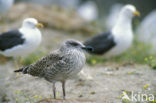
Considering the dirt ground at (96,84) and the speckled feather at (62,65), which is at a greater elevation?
the speckled feather at (62,65)

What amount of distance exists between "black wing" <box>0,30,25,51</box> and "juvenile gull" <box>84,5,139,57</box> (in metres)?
2.08

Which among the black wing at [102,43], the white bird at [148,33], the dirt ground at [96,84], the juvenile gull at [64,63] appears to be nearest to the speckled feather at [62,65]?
the juvenile gull at [64,63]

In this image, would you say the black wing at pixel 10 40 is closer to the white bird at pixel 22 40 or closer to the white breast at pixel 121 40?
the white bird at pixel 22 40

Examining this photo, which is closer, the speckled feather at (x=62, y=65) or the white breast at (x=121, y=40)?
the speckled feather at (x=62, y=65)

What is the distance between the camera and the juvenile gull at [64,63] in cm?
454

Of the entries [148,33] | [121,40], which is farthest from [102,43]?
[148,33]

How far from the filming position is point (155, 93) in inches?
207

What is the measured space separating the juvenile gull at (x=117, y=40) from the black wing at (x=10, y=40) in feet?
6.84

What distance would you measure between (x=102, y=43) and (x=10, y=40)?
2.37m

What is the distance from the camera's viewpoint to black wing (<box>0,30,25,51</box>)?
22.7 feet

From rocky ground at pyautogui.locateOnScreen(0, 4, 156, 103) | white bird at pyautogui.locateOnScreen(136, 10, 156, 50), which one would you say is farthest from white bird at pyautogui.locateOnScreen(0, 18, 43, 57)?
white bird at pyautogui.locateOnScreen(136, 10, 156, 50)

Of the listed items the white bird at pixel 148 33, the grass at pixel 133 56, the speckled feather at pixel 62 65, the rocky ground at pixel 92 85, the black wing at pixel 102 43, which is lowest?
the rocky ground at pixel 92 85

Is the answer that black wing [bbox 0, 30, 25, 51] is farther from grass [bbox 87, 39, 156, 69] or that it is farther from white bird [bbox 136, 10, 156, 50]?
white bird [bbox 136, 10, 156, 50]

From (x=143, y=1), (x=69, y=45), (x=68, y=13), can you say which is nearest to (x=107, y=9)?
(x=143, y=1)
